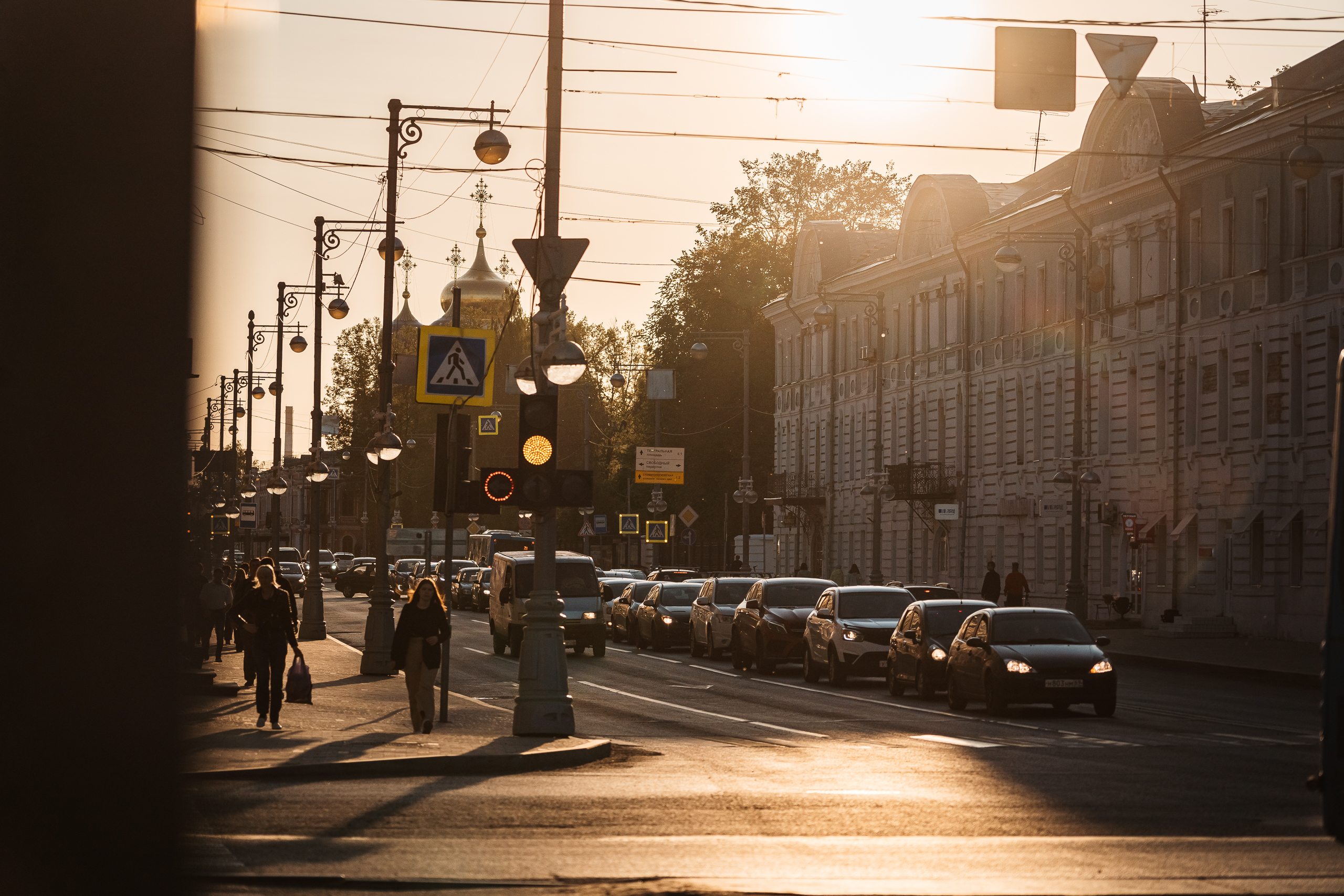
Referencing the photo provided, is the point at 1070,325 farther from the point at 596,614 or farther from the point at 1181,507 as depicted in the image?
the point at 596,614

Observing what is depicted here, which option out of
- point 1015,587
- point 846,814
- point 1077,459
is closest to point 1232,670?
point 1077,459

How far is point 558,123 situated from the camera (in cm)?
2059

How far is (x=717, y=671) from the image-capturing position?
121 feet

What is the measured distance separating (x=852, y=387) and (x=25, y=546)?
220 ft

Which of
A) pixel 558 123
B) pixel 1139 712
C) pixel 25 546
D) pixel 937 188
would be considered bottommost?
pixel 1139 712

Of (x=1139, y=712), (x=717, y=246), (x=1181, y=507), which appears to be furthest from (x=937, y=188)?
(x=1139, y=712)

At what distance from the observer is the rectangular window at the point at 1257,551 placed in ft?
147

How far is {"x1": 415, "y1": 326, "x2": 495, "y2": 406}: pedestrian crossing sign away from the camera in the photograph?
2614 centimetres

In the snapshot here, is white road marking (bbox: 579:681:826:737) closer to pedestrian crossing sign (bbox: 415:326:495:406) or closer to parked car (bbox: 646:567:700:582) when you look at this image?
pedestrian crossing sign (bbox: 415:326:495:406)

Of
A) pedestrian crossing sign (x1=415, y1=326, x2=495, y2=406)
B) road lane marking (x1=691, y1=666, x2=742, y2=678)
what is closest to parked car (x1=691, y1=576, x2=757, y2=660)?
road lane marking (x1=691, y1=666, x2=742, y2=678)

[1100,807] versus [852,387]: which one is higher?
[852,387]

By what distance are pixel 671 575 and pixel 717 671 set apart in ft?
87.9

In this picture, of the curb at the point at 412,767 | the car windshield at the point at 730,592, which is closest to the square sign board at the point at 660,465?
the car windshield at the point at 730,592

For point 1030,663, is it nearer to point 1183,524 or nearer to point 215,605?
point 215,605
